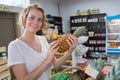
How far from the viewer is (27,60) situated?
58.6 inches

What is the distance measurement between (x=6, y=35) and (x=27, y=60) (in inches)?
82.8

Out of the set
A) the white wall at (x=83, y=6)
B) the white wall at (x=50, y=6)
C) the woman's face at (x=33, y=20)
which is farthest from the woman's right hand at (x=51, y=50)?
the white wall at (x=83, y=6)

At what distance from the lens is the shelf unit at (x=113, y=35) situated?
650 cm

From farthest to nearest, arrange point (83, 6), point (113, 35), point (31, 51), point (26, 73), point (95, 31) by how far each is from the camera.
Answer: point (83, 6), point (95, 31), point (113, 35), point (31, 51), point (26, 73)

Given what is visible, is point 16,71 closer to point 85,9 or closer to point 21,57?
point 21,57

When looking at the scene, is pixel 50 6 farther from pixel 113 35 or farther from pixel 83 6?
pixel 113 35

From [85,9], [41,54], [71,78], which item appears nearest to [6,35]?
[41,54]

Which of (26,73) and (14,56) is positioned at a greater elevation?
(14,56)

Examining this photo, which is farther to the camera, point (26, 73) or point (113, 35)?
point (113, 35)

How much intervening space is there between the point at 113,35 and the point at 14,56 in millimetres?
5998

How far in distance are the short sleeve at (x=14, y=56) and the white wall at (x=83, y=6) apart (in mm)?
7113

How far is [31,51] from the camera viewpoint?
1.54 m

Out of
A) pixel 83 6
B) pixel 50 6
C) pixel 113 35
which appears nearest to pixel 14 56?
pixel 113 35

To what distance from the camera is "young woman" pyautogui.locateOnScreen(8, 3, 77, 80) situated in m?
1.40
